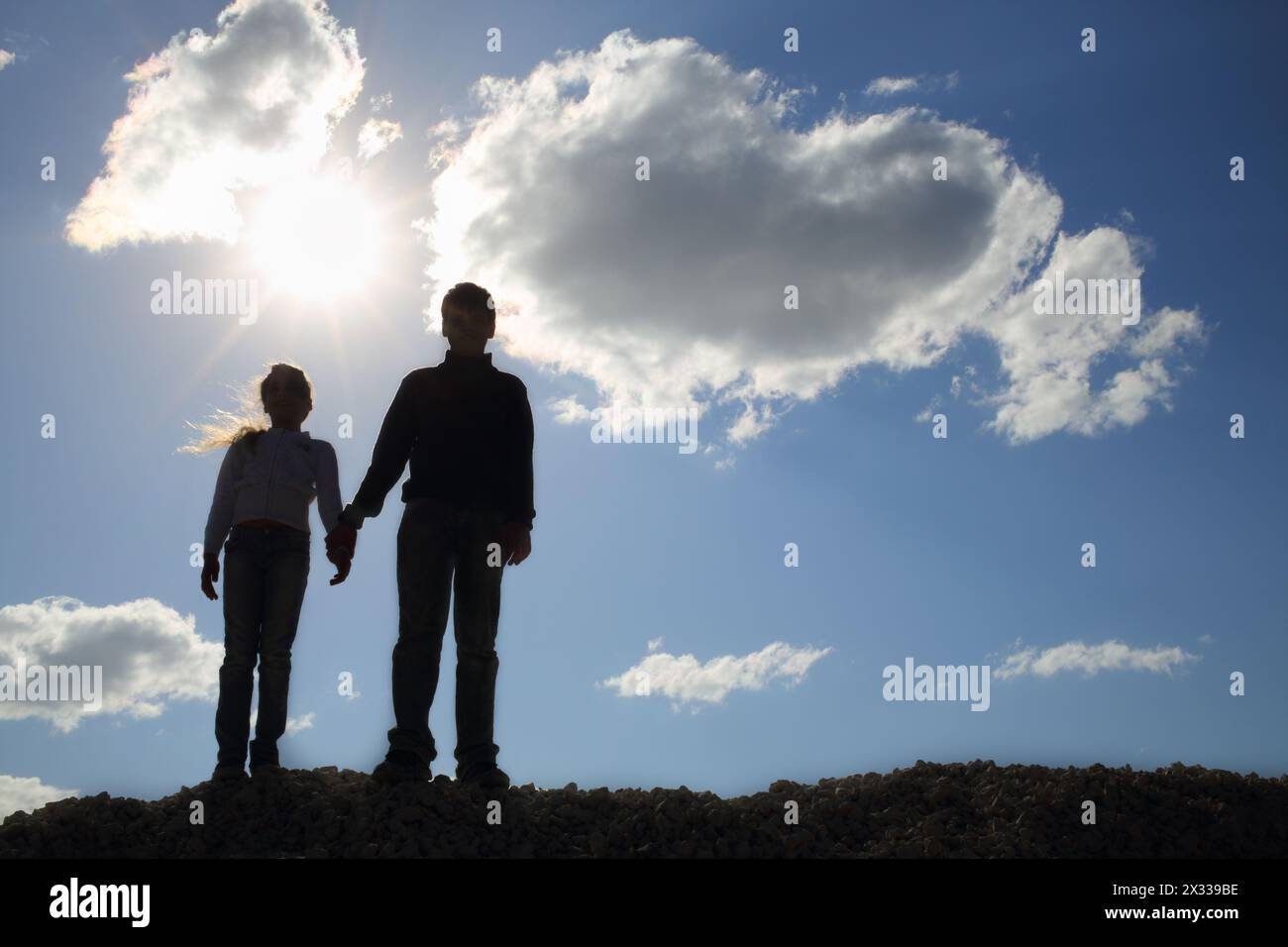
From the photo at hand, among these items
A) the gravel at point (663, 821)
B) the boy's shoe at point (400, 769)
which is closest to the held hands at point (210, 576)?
the gravel at point (663, 821)

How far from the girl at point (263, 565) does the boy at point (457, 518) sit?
1.35ft

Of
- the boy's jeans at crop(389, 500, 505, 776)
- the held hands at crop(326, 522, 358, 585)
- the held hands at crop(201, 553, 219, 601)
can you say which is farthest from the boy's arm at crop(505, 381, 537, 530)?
the held hands at crop(201, 553, 219, 601)

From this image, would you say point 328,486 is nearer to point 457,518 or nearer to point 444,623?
point 457,518

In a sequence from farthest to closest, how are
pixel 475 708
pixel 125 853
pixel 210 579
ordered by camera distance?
pixel 210 579
pixel 475 708
pixel 125 853

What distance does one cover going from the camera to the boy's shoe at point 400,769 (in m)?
8.27

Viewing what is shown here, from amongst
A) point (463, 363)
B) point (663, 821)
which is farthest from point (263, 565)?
point (663, 821)

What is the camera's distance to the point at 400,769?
8289mm

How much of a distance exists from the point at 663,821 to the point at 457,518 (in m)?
2.75
